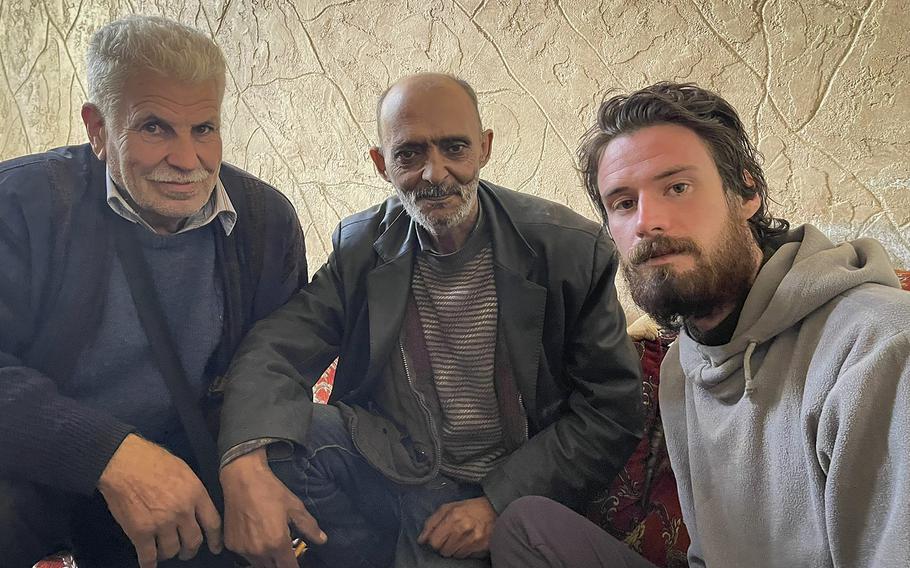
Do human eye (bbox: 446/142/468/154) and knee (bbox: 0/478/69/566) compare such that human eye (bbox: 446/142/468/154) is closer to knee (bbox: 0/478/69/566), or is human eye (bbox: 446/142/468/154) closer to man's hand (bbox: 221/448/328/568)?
man's hand (bbox: 221/448/328/568)

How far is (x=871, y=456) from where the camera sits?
0.66 m

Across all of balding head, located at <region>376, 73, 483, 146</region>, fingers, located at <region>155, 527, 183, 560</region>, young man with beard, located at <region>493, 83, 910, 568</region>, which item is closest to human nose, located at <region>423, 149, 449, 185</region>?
balding head, located at <region>376, 73, 483, 146</region>

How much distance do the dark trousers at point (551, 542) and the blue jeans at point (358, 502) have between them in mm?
140

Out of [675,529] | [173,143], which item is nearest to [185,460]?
[173,143]

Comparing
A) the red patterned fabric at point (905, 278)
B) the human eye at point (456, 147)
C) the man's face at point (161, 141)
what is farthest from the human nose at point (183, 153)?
the red patterned fabric at point (905, 278)

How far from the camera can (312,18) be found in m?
2.21

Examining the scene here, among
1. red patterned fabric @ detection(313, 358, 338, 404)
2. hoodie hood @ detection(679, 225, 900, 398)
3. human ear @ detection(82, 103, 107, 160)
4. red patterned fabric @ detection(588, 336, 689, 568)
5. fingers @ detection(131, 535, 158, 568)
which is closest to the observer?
hoodie hood @ detection(679, 225, 900, 398)

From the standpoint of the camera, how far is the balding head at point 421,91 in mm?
1161

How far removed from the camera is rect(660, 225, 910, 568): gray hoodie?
65 centimetres

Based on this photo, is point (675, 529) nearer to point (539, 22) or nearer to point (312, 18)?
point (539, 22)

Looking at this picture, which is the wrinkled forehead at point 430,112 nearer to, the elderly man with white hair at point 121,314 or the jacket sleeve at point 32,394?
the elderly man with white hair at point 121,314

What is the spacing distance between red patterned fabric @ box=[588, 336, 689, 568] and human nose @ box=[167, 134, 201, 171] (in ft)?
2.84

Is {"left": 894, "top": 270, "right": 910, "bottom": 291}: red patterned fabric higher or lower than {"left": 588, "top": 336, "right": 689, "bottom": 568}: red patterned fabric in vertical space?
higher

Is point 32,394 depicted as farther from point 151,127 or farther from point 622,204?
point 622,204
